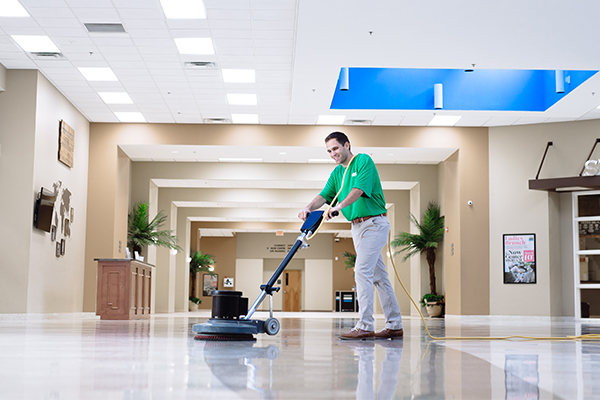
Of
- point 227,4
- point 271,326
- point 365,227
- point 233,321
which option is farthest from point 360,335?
point 227,4

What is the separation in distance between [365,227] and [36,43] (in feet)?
21.4

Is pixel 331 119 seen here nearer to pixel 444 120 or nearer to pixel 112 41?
pixel 444 120

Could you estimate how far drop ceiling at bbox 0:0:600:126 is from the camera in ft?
23.4

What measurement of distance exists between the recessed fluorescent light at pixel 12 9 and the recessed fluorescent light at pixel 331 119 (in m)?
5.72

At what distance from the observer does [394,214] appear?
55.7ft

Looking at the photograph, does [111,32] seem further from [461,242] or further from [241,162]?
[461,242]

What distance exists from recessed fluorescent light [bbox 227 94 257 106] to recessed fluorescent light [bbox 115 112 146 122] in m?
2.09

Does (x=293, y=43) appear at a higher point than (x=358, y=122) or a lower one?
higher

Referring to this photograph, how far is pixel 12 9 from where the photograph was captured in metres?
7.51

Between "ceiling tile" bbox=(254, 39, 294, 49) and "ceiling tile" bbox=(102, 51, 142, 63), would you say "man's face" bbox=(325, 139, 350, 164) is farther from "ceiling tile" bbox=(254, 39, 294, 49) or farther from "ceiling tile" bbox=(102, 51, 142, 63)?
"ceiling tile" bbox=(102, 51, 142, 63)

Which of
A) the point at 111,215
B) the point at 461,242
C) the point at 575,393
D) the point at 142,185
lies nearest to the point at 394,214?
the point at 461,242

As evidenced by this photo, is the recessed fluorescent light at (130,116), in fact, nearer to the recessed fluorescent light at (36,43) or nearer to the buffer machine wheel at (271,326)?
the recessed fluorescent light at (36,43)

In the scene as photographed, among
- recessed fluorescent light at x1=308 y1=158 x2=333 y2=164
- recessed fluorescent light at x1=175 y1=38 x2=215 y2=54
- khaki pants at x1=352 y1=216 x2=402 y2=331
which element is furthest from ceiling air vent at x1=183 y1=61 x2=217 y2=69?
khaki pants at x1=352 y1=216 x2=402 y2=331

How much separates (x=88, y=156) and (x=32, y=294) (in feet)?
12.4
